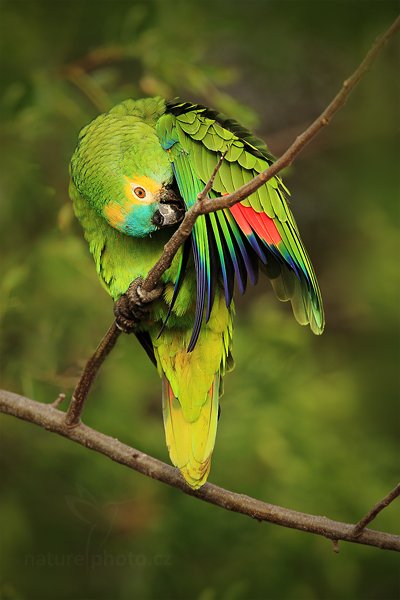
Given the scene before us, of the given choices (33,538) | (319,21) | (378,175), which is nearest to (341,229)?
(378,175)

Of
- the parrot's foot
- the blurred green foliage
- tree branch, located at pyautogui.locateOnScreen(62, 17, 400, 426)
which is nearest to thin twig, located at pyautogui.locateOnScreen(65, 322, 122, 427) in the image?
tree branch, located at pyautogui.locateOnScreen(62, 17, 400, 426)

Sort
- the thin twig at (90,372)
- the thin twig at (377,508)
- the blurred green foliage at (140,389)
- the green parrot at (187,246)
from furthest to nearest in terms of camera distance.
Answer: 1. the blurred green foliage at (140,389)
2. the green parrot at (187,246)
3. the thin twig at (90,372)
4. the thin twig at (377,508)

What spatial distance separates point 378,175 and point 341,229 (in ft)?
3.78

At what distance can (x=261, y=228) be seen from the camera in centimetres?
239

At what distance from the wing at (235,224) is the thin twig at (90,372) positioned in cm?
24

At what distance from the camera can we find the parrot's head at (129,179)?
7.97 feet

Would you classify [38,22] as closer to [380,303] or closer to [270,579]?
[380,303]

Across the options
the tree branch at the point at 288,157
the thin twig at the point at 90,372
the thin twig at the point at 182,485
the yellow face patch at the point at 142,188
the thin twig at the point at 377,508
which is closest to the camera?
the tree branch at the point at 288,157

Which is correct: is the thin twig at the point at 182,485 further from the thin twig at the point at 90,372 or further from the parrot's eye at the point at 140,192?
the parrot's eye at the point at 140,192

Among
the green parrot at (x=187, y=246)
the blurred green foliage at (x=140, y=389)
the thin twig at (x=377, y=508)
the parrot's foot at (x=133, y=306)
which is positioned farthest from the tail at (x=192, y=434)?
the blurred green foliage at (x=140, y=389)

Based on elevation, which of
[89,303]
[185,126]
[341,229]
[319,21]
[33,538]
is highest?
[319,21]

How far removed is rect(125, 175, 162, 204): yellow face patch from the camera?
246cm

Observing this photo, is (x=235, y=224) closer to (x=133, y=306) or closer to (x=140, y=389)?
(x=133, y=306)

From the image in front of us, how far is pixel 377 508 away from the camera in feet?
6.31
